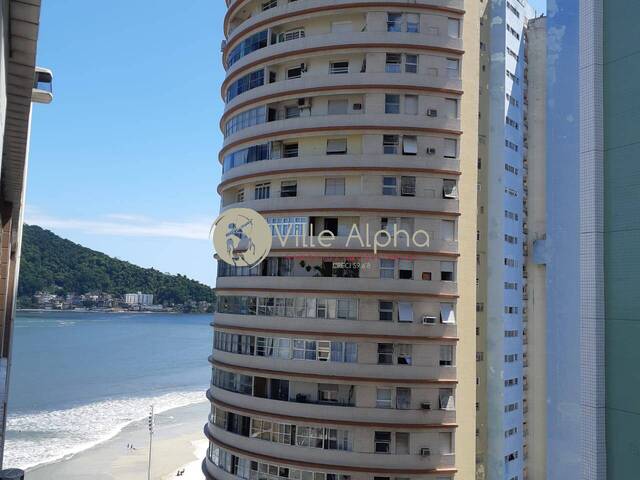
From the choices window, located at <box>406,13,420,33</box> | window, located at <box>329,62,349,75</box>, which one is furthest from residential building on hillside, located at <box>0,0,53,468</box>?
window, located at <box>406,13,420,33</box>

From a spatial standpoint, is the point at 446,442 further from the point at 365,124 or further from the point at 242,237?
the point at 365,124

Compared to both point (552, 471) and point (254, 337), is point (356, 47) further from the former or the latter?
point (552, 471)

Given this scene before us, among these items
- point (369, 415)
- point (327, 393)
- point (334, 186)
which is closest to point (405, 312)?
point (369, 415)

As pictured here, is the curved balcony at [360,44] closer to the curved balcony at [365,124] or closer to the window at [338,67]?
the window at [338,67]

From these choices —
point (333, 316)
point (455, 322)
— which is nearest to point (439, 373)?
point (455, 322)

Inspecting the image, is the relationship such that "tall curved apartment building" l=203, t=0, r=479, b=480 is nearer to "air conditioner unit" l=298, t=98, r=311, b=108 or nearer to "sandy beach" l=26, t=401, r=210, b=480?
"air conditioner unit" l=298, t=98, r=311, b=108
